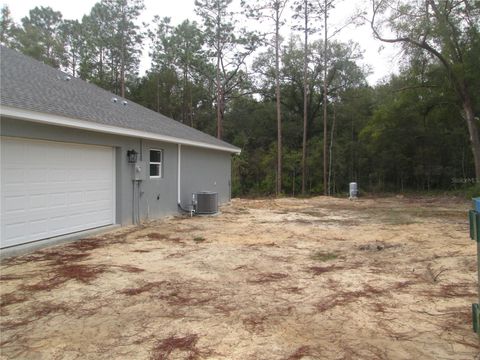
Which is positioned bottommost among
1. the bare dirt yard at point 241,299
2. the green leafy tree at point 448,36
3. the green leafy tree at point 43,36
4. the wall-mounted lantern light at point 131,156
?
the bare dirt yard at point 241,299

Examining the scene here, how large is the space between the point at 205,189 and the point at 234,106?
1851 centimetres

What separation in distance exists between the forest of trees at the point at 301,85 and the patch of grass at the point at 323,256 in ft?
47.3

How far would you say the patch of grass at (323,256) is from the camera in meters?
5.74

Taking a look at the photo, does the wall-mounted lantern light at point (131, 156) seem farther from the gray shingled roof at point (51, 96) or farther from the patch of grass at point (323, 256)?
the patch of grass at point (323, 256)

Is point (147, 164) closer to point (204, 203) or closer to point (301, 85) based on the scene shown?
point (204, 203)

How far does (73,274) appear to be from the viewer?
188 inches

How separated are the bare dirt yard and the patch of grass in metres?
0.02

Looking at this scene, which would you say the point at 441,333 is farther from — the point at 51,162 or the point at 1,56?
the point at 1,56

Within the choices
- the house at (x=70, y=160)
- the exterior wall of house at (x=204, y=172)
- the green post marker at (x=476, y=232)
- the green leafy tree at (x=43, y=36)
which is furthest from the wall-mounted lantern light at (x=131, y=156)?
the green leafy tree at (x=43, y=36)

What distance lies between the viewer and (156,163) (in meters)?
10.1

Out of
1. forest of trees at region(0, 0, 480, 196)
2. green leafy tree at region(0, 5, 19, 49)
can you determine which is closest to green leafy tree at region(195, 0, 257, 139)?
forest of trees at region(0, 0, 480, 196)

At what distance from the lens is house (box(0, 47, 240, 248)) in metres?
5.95

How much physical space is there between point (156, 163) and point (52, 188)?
3.65 meters

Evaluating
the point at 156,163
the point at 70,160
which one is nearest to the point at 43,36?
the point at 156,163
